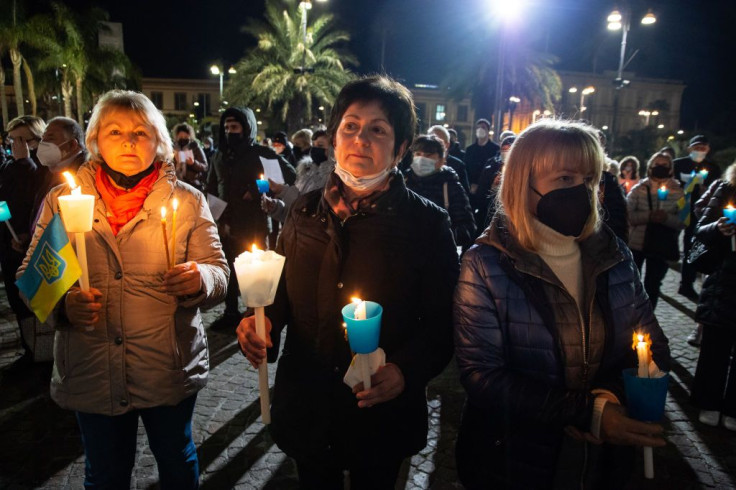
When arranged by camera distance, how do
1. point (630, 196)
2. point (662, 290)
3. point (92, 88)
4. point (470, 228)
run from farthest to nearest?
1. point (92, 88)
2. point (662, 290)
3. point (630, 196)
4. point (470, 228)

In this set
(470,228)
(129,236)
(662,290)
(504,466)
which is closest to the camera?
(504,466)

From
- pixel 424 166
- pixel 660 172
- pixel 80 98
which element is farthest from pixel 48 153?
pixel 80 98

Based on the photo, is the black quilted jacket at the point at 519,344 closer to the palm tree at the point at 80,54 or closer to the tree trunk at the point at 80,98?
the palm tree at the point at 80,54

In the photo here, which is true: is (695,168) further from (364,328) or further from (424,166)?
(364,328)

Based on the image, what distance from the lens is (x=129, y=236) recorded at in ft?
7.45

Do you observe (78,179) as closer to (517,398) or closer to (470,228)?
(517,398)

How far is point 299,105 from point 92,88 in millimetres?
15225

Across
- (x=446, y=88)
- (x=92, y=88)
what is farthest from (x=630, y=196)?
(x=92, y=88)

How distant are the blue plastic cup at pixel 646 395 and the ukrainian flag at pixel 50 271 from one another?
2081 mm

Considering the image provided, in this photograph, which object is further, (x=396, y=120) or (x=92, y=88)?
(x=92, y=88)

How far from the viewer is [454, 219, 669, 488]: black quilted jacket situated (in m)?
1.88

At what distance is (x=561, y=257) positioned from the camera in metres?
2.06

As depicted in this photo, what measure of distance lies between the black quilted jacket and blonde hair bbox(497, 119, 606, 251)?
0.29 ft

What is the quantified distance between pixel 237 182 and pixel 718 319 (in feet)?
16.0
